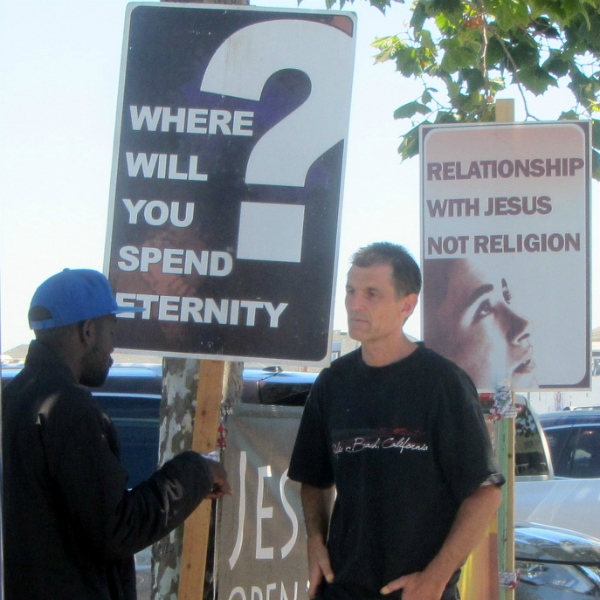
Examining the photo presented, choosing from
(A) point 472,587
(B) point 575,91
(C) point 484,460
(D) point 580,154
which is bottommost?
(A) point 472,587

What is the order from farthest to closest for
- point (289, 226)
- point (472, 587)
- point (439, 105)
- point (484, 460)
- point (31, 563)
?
point (439, 105), point (472, 587), point (289, 226), point (484, 460), point (31, 563)

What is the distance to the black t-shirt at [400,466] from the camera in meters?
2.68

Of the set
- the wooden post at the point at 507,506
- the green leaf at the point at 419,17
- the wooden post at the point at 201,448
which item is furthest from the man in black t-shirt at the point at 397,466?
the green leaf at the point at 419,17

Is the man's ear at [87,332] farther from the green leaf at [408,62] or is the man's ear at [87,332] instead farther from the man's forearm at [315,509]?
the green leaf at [408,62]

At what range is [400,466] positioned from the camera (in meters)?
2.71

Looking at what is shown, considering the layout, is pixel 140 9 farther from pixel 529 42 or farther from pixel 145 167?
pixel 529 42

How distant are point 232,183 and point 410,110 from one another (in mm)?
4003

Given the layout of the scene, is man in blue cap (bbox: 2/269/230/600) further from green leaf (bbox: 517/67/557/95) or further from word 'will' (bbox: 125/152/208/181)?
green leaf (bbox: 517/67/557/95)

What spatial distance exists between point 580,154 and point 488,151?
0.39 meters

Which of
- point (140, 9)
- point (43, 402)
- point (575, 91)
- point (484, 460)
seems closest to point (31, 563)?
point (43, 402)

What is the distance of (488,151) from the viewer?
4004 millimetres

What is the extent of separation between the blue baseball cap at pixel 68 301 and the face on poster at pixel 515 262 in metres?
1.82

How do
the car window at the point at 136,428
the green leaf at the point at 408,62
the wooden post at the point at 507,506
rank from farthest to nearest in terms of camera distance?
the green leaf at the point at 408,62, the car window at the point at 136,428, the wooden post at the point at 507,506

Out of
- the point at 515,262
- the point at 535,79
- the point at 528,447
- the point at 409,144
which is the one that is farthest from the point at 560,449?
the point at 515,262
